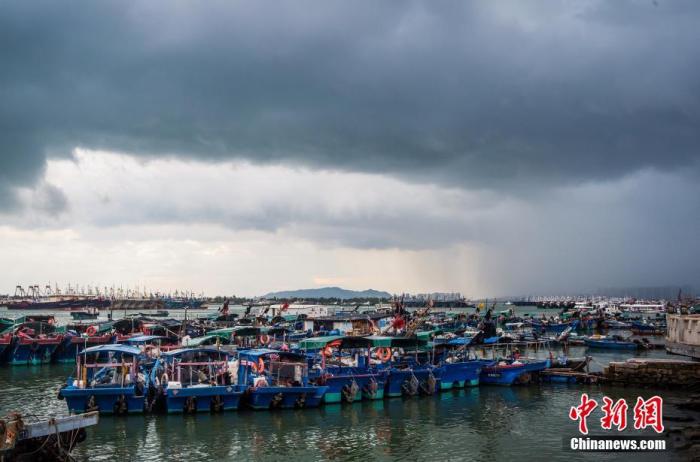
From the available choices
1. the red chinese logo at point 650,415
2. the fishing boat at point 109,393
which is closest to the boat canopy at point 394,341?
the red chinese logo at point 650,415

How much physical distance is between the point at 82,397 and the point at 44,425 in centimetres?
1080

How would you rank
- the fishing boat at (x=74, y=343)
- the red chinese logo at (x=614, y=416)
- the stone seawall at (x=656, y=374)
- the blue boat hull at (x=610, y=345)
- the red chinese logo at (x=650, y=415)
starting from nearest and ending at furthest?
the red chinese logo at (x=650, y=415), the red chinese logo at (x=614, y=416), the stone seawall at (x=656, y=374), the fishing boat at (x=74, y=343), the blue boat hull at (x=610, y=345)

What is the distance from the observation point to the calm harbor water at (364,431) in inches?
939

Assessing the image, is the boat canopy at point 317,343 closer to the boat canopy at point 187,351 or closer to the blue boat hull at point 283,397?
the blue boat hull at point 283,397

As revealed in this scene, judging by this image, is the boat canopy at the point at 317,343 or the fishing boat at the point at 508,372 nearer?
the boat canopy at the point at 317,343

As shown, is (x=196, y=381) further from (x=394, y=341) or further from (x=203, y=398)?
(x=394, y=341)

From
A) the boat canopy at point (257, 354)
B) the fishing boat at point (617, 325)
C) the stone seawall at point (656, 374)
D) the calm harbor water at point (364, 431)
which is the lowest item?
the fishing boat at point (617, 325)

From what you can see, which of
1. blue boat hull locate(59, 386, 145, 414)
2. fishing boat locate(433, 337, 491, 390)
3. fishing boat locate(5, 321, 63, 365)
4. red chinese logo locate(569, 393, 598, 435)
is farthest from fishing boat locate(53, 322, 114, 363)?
red chinese logo locate(569, 393, 598, 435)

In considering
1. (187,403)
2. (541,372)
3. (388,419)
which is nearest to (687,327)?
(541,372)

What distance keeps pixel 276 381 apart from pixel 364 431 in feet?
22.4

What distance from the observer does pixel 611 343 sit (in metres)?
68.4

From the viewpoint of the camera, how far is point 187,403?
2950cm

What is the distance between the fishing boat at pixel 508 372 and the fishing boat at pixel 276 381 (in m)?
14.2

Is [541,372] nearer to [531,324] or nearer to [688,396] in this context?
[688,396]
